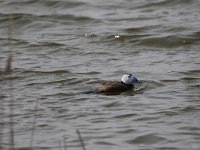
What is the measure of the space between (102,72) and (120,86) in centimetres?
105

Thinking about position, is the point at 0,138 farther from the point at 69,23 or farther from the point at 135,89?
the point at 69,23

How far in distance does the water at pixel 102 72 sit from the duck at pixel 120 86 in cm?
14

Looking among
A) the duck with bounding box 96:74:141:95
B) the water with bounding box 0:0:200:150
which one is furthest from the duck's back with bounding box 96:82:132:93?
the water with bounding box 0:0:200:150

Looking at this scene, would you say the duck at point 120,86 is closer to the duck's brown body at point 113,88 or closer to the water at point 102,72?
the duck's brown body at point 113,88

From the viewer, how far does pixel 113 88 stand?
8.88 metres

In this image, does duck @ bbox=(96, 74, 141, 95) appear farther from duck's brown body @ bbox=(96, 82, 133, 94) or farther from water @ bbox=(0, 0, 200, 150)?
water @ bbox=(0, 0, 200, 150)

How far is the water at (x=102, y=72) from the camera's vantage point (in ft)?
23.5

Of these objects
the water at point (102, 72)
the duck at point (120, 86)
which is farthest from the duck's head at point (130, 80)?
the water at point (102, 72)

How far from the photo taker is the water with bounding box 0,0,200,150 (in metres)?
7.15

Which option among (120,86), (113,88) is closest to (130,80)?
(120,86)

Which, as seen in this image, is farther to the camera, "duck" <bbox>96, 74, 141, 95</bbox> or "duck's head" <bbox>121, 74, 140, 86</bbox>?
"duck's head" <bbox>121, 74, 140, 86</bbox>

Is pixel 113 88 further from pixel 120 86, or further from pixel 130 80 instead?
pixel 130 80

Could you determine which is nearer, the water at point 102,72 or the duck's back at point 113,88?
the water at point 102,72

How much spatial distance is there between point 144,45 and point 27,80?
102 inches
